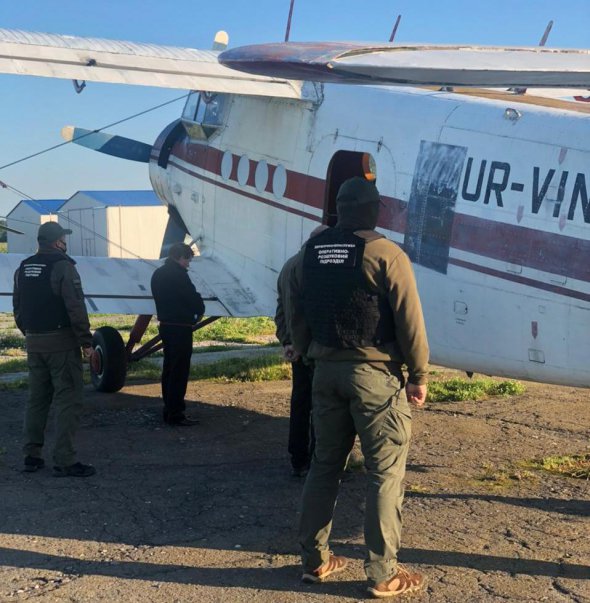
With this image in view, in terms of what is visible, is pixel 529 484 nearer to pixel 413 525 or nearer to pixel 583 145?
pixel 413 525

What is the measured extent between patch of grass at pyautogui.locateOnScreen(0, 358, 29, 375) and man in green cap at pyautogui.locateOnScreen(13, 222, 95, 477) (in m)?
5.55

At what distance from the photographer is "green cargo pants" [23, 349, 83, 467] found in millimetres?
7035

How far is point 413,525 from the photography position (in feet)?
19.4

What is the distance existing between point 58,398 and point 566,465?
13.2 feet

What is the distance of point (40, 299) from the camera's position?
704cm

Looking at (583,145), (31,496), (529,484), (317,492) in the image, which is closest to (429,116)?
(583,145)

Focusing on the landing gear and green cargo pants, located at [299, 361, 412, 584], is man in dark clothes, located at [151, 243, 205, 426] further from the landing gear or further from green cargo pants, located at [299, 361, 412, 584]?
green cargo pants, located at [299, 361, 412, 584]

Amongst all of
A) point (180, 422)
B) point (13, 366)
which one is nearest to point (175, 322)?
point (180, 422)

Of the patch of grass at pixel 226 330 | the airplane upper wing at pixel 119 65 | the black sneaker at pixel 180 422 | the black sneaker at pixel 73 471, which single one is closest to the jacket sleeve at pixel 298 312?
the black sneaker at pixel 73 471

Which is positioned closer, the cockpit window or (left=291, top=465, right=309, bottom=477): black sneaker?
(left=291, top=465, right=309, bottom=477): black sneaker

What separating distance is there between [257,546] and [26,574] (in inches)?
53.6

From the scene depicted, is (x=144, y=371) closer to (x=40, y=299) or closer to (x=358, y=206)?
(x=40, y=299)

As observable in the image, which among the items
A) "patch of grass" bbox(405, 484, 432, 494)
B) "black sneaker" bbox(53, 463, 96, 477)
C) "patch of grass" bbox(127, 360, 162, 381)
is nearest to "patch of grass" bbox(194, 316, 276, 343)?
"patch of grass" bbox(127, 360, 162, 381)

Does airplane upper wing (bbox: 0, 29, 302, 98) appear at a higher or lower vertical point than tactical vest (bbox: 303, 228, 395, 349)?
higher
